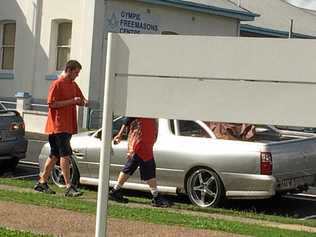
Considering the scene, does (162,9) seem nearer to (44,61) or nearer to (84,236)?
(44,61)

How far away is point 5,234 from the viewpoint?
23.5ft

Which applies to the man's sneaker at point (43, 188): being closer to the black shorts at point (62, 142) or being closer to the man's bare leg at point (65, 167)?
the man's bare leg at point (65, 167)

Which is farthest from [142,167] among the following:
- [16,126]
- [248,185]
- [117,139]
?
[16,126]

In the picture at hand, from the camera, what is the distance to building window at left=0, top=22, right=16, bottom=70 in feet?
89.5

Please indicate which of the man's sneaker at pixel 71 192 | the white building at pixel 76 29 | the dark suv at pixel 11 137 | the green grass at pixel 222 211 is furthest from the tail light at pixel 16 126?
the white building at pixel 76 29

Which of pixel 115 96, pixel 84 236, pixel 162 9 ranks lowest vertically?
pixel 84 236

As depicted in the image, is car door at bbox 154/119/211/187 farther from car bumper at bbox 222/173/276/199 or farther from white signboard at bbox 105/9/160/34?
white signboard at bbox 105/9/160/34

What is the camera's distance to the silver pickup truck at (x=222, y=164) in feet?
33.1

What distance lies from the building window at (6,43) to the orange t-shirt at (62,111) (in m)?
17.3

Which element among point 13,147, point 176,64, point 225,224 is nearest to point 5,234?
point 225,224

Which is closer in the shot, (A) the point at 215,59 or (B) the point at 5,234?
(A) the point at 215,59

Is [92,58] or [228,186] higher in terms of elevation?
[92,58]

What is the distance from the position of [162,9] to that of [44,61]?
446cm

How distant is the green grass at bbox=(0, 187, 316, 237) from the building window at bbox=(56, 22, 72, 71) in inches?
615
